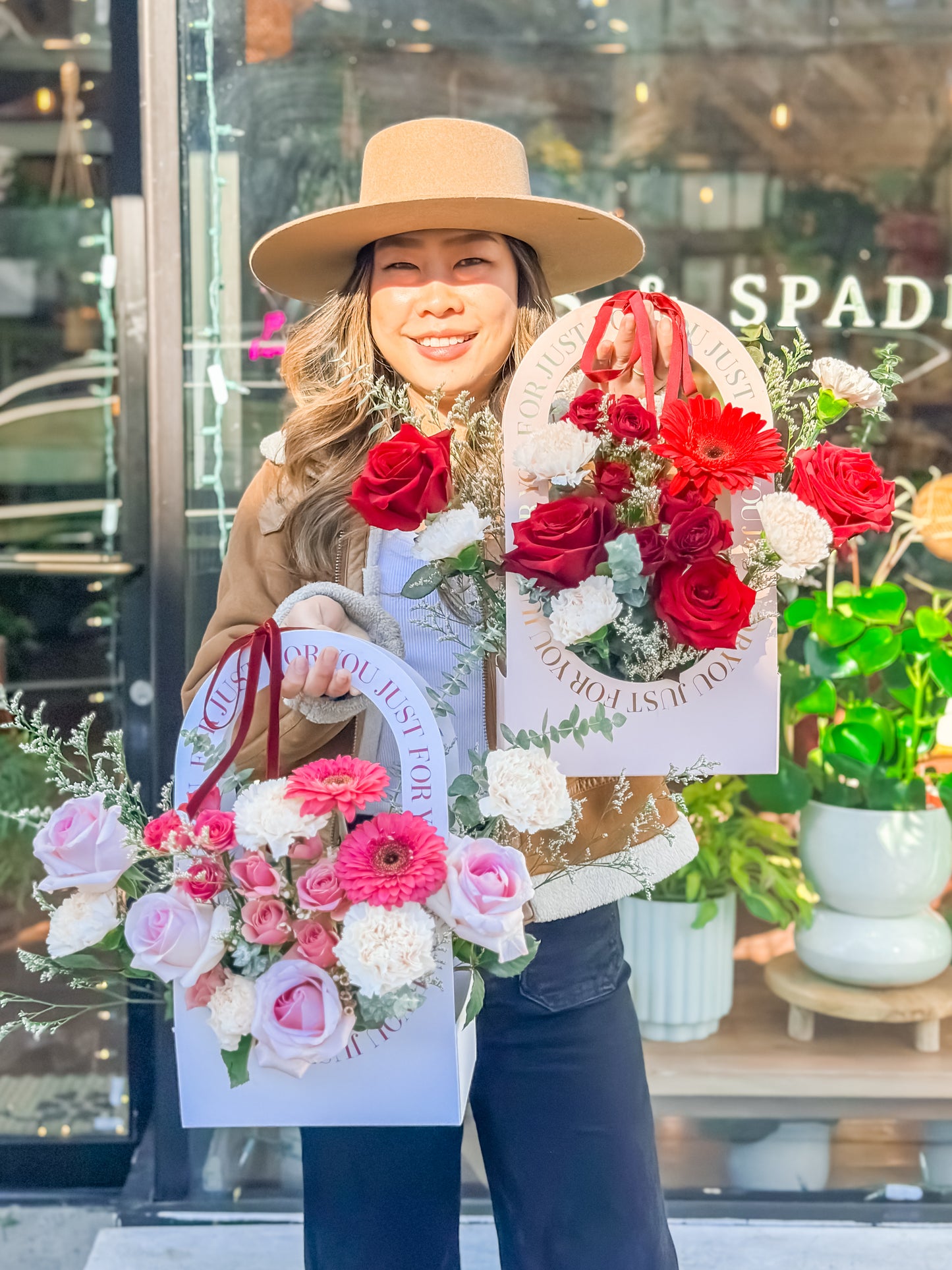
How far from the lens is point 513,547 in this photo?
3.71 ft

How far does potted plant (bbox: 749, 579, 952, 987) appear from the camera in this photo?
2457 mm

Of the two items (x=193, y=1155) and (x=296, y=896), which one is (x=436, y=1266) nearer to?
(x=296, y=896)

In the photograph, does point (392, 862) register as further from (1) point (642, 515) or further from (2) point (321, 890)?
(1) point (642, 515)

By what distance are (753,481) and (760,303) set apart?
1798 millimetres

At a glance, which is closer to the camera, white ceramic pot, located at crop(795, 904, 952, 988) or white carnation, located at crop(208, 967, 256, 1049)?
white carnation, located at crop(208, 967, 256, 1049)

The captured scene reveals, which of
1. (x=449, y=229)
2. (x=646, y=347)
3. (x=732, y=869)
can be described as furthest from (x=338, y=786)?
(x=732, y=869)

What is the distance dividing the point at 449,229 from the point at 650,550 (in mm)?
570

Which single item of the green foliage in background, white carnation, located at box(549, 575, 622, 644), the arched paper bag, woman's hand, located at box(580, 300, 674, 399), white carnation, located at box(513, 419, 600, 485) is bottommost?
the green foliage in background

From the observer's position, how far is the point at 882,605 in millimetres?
2443

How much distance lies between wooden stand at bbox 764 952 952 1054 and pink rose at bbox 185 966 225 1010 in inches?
72.1

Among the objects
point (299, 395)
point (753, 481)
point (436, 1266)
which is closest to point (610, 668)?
point (753, 481)

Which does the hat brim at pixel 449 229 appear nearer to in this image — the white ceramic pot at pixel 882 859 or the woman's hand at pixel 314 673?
the woman's hand at pixel 314 673

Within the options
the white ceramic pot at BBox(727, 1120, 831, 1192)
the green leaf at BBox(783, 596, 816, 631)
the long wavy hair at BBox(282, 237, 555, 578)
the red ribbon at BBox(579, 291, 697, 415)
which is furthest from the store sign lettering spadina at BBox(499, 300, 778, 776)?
the white ceramic pot at BBox(727, 1120, 831, 1192)

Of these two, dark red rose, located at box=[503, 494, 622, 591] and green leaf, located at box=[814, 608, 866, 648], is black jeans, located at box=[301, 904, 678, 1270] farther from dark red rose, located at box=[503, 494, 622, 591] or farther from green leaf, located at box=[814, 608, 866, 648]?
green leaf, located at box=[814, 608, 866, 648]
